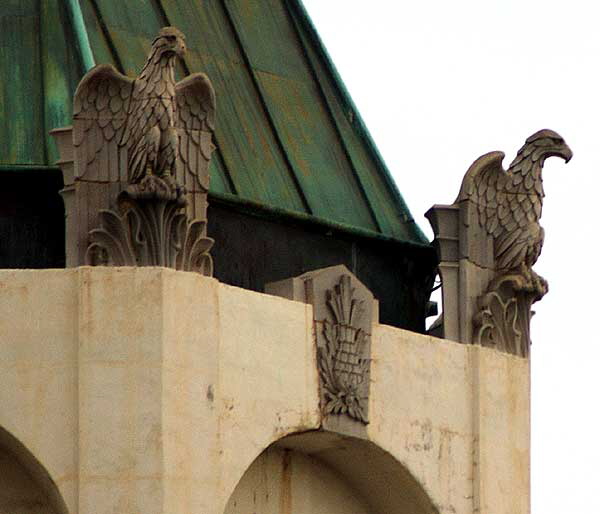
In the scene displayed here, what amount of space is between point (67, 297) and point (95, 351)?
564mm

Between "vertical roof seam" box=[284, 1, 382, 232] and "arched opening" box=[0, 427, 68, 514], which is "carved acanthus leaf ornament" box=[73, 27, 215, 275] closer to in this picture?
"arched opening" box=[0, 427, 68, 514]

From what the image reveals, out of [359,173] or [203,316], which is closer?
[203,316]

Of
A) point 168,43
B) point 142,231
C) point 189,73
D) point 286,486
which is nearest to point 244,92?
point 189,73

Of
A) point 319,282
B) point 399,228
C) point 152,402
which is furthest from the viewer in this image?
point 399,228

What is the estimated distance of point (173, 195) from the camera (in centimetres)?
3008

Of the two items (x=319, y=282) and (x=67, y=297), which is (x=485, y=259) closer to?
(x=319, y=282)

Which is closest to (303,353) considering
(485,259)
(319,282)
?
(319,282)

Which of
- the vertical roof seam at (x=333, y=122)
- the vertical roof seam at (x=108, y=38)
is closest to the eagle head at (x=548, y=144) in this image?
the vertical roof seam at (x=333, y=122)

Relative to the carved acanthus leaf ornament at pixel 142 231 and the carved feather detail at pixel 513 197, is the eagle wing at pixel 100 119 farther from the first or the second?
the carved feather detail at pixel 513 197

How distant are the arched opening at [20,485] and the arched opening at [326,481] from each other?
1893mm

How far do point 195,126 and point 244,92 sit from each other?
2.59m

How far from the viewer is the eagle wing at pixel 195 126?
30578 mm

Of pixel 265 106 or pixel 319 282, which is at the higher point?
pixel 265 106

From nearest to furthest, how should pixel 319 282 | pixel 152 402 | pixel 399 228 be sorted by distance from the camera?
pixel 152 402
pixel 319 282
pixel 399 228
